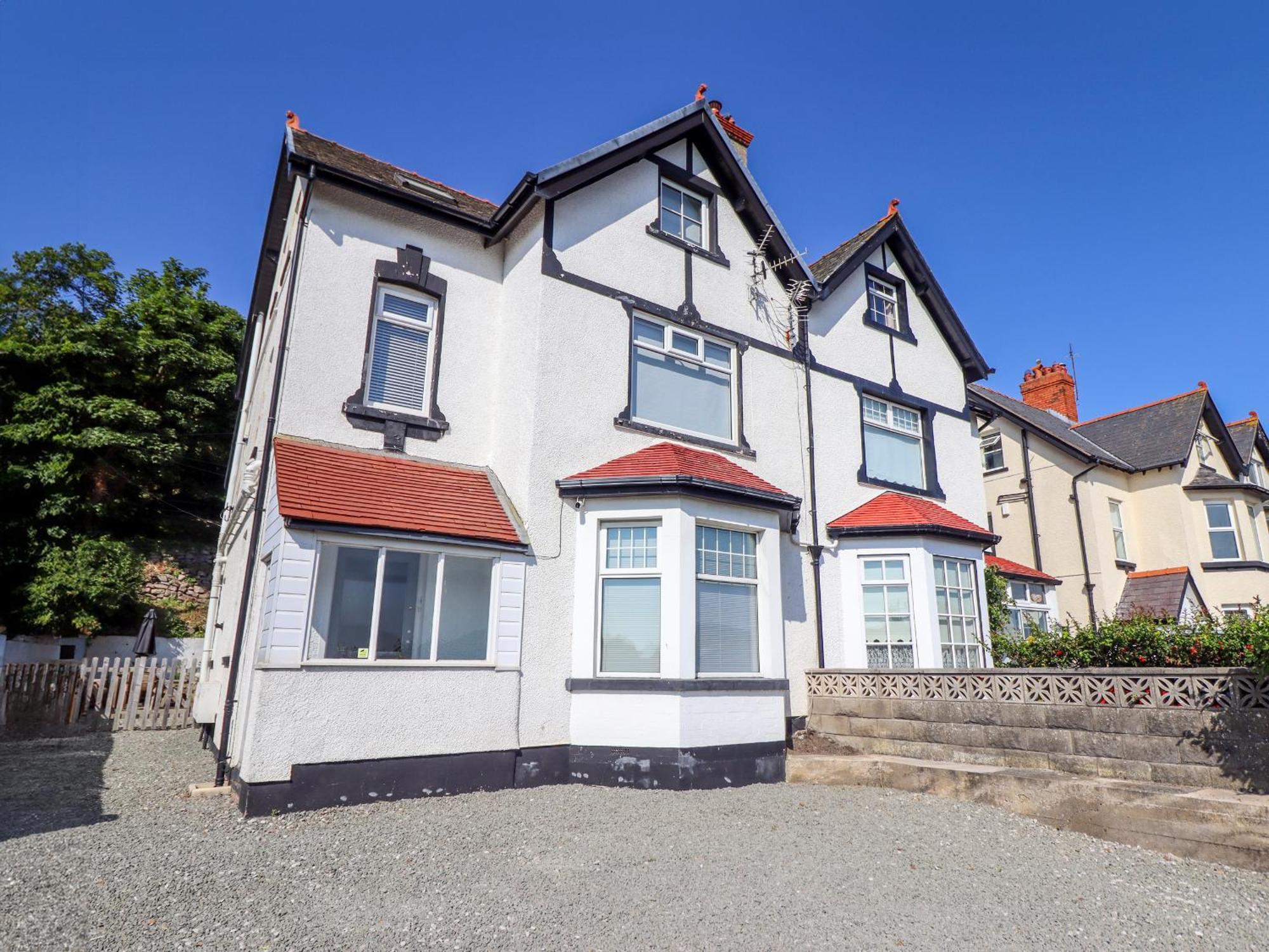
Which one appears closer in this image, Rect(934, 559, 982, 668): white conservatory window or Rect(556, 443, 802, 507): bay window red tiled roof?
Rect(556, 443, 802, 507): bay window red tiled roof

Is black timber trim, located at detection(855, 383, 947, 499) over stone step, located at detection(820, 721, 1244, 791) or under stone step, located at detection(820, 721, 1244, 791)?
over

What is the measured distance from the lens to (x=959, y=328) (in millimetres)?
15750

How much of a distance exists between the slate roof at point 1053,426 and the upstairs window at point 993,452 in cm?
102

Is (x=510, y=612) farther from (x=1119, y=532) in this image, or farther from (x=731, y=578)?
(x=1119, y=532)

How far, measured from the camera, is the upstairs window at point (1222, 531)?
2127 centimetres

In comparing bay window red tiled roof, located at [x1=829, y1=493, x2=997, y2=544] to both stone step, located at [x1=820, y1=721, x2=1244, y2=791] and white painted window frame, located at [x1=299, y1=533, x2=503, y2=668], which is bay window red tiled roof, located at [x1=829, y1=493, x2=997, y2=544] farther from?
white painted window frame, located at [x1=299, y1=533, x2=503, y2=668]

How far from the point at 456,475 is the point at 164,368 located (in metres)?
19.8

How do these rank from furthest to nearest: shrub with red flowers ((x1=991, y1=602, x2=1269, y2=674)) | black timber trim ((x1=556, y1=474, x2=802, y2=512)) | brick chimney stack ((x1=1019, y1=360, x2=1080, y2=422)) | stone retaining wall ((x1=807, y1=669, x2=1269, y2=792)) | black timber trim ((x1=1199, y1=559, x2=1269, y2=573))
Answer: brick chimney stack ((x1=1019, y1=360, x2=1080, y2=422))
black timber trim ((x1=1199, y1=559, x2=1269, y2=573))
black timber trim ((x1=556, y1=474, x2=802, y2=512))
shrub with red flowers ((x1=991, y1=602, x2=1269, y2=674))
stone retaining wall ((x1=807, y1=669, x2=1269, y2=792))

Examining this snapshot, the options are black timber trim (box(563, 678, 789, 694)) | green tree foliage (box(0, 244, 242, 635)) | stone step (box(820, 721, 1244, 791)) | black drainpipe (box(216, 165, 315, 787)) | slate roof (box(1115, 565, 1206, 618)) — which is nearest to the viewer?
stone step (box(820, 721, 1244, 791))

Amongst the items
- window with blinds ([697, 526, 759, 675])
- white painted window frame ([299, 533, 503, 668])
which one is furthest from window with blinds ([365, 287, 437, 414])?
window with blinds ([697, 526, 759, 675])

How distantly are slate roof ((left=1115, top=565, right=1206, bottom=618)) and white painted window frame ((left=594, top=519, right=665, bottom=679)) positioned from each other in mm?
16054

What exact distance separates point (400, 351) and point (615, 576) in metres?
4.33

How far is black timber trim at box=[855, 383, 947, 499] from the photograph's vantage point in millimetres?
13555

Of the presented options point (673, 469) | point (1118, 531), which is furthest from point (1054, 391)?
point (673, 469)
